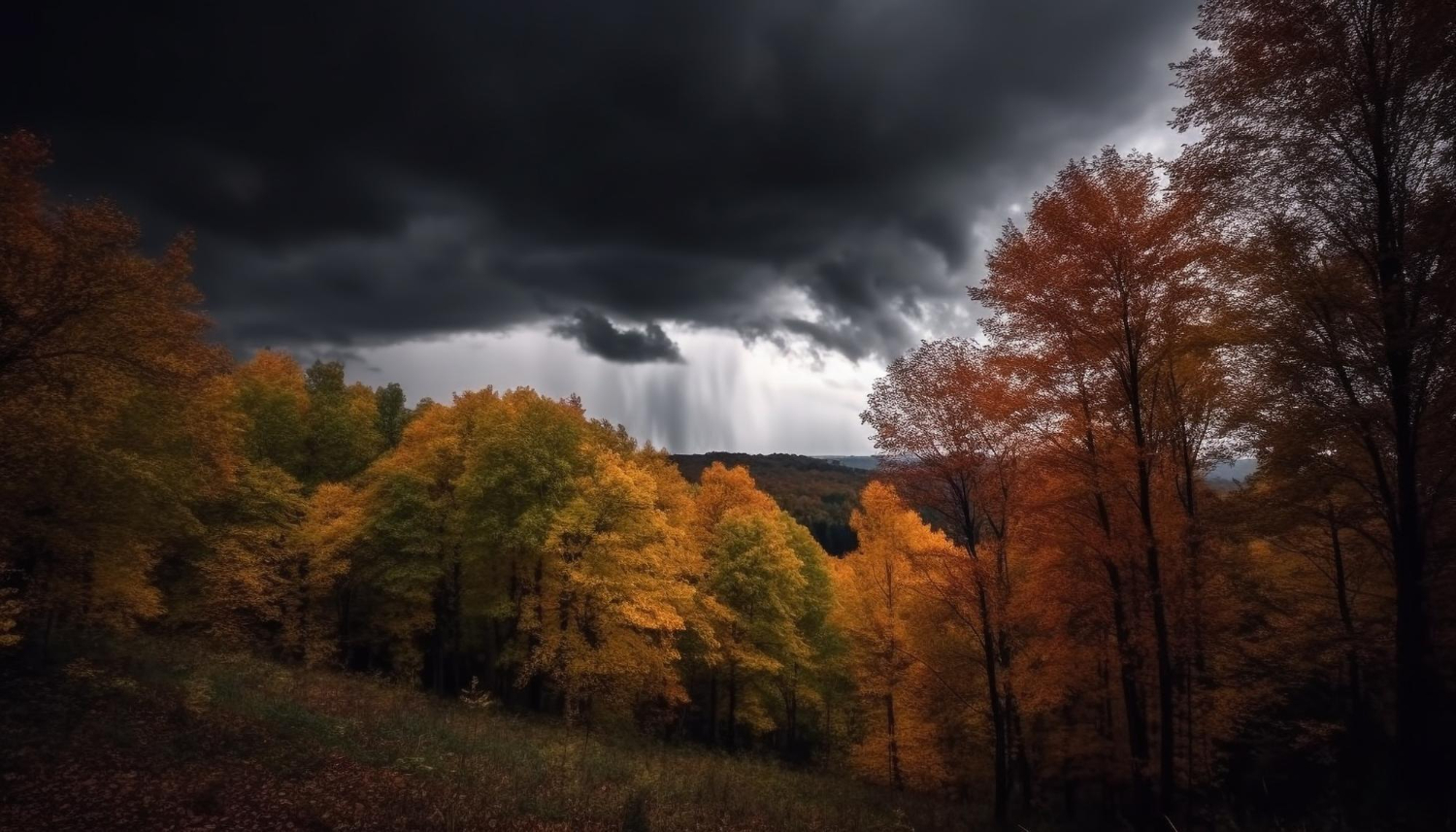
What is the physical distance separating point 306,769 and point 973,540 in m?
14.8

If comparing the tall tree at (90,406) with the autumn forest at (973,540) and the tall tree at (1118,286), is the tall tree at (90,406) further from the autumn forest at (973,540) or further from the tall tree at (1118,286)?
the tall tree at (1118,286)

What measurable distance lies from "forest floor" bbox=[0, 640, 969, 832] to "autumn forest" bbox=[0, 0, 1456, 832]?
107 millimetres

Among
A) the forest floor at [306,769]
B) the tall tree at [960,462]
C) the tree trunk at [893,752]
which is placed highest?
the tall tree at [960,462]

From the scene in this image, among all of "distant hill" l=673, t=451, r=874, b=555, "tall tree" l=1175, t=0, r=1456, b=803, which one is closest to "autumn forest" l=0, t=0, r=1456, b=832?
"tall tree" l=1175, t=0, r=1456, b=803

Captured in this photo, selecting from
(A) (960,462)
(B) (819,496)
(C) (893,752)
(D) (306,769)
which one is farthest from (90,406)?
(B) (819,496)

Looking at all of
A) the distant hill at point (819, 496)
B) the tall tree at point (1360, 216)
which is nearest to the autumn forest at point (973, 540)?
the tall tree at point (1360, 216)

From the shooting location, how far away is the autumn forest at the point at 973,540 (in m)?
9.41

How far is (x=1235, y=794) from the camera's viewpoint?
19.0 meters

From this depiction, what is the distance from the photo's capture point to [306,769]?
1146cm

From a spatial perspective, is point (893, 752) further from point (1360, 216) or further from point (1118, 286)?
point (1360, 216)

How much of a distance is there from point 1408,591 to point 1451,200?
5547 mm

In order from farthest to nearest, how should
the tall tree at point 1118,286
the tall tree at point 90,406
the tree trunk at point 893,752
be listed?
the tree trunk at point 893,752 < the tall tree at point 90,406 < the tall tree at point 1118,286

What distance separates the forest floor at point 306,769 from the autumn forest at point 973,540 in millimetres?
107

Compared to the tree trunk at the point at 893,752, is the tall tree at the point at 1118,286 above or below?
A: above
